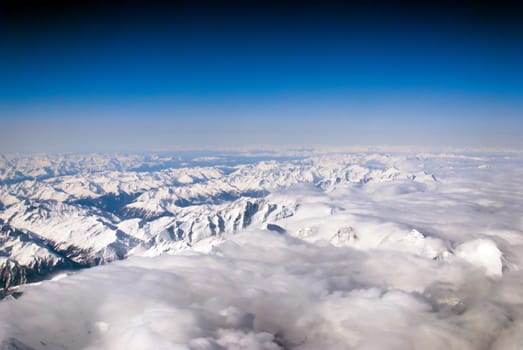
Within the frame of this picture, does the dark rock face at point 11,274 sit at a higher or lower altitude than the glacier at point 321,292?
lower

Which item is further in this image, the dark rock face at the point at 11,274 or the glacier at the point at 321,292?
the dark rock face at the point at 11,274

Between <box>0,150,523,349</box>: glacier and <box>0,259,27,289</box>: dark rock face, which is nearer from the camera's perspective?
<box>0,150,523,349</box>: glacier

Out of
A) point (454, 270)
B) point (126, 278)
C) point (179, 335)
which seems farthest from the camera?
point (126, 278)

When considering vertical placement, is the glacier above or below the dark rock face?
above

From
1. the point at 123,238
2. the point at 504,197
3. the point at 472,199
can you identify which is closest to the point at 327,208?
the point at 472,199

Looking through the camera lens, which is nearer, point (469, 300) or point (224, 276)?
point (469, 300)

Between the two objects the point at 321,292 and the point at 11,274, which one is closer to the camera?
the point at 321,292

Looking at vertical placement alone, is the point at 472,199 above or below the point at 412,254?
above

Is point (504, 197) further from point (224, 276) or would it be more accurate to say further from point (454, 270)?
point (224, 276)

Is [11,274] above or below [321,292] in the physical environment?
below

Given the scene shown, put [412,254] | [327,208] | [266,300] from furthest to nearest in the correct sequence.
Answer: [327,208] → [412,254] → [266,300]

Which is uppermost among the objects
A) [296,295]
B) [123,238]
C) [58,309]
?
[296,295]
